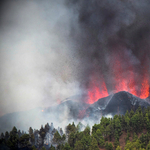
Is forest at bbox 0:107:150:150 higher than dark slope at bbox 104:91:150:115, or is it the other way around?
dark slope at bbox 104:91:150:115

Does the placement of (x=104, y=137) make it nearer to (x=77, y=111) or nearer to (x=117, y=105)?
(x=117, y=105)

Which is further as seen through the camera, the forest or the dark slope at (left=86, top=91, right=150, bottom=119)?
the dark slope at (left=86, top=91, right=150, bottom=119)

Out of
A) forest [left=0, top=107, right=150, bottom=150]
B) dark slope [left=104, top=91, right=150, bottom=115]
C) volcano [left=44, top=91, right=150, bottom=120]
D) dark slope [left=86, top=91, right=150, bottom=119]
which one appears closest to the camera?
forest [left=0, top=107, right=150, bottom=150]

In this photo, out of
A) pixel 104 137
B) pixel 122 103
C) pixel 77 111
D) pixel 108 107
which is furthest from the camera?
pixel 77 111

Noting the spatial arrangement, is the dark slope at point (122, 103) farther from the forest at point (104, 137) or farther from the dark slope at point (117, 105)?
the forest at point (104, 137)

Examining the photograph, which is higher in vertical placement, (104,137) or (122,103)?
(122,103)

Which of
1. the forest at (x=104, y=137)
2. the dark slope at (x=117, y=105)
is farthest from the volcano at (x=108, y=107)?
the forest at (x=104, y=137)

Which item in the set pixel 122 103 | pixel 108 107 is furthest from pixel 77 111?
pixel 122 103

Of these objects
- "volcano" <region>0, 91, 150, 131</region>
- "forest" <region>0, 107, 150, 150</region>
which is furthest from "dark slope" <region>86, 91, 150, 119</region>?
"forest" <region>0, 107, 150, 150</region>

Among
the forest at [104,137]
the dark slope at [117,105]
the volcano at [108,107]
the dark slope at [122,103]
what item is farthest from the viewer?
the volcano at [108,107]

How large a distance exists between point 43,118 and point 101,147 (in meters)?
56.1

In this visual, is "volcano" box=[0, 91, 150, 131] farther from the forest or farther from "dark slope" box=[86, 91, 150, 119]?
the forest

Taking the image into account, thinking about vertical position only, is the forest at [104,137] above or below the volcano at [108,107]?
below

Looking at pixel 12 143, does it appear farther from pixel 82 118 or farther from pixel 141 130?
pixel 82 118
